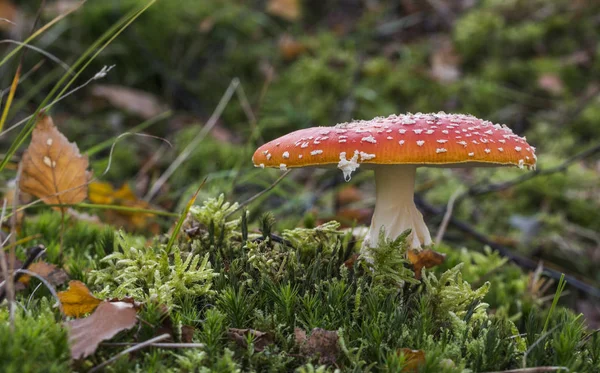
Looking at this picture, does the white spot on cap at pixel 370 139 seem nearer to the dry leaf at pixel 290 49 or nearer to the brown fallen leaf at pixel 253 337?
the brown fallen leaf at pixel 253 337

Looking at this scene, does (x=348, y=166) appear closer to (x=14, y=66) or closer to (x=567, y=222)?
(x=567, y=222)

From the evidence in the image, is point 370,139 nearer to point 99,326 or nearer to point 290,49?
point 99,326

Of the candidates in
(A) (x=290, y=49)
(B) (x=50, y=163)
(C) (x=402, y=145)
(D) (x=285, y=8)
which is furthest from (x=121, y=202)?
(D) (x=285, y=8)

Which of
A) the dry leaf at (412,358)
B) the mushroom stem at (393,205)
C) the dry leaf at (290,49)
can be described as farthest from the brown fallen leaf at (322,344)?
the dry leaf at (290,49)

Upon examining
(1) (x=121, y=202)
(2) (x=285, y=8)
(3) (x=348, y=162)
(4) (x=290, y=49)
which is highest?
(2) (x=285, y=8)

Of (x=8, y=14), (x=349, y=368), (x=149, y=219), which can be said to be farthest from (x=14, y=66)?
(x=349, y=368)

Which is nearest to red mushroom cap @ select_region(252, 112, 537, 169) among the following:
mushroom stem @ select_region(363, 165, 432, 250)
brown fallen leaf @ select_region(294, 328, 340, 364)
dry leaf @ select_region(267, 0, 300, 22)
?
mushroom stem @ select_region(363, 165, 432, 250)
